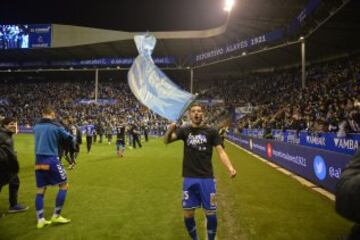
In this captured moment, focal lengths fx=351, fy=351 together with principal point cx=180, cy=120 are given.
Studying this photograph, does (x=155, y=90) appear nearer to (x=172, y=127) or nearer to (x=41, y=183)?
(x=172, y=127)

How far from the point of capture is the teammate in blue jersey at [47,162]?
22.4 ft

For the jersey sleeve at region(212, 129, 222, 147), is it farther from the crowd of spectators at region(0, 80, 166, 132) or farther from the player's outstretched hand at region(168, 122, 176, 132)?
the crowd of spectators at region(0, 80, 166, 132)

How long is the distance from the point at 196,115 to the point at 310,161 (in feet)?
26.0

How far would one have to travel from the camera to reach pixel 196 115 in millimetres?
5391

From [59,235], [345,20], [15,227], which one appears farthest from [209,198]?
[345,20]

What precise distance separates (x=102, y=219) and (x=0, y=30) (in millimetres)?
61798

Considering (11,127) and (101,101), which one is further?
(101,101)

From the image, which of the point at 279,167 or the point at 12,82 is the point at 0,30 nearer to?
the point at 12,82

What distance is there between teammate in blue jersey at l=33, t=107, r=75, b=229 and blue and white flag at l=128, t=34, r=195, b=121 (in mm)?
1803

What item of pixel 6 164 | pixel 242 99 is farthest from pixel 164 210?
pixel 242 99

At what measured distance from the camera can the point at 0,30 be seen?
59.3m

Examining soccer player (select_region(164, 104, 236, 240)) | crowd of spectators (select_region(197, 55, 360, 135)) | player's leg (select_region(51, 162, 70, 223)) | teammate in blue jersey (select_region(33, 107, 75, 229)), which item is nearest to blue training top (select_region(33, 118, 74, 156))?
teammate in blue jersey (select_region(33, 107, 75, 229))

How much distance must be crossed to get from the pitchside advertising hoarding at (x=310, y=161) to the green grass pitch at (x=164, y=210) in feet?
2.14

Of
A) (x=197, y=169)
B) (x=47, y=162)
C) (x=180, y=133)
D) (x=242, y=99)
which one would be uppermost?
(x=242, y=99)
